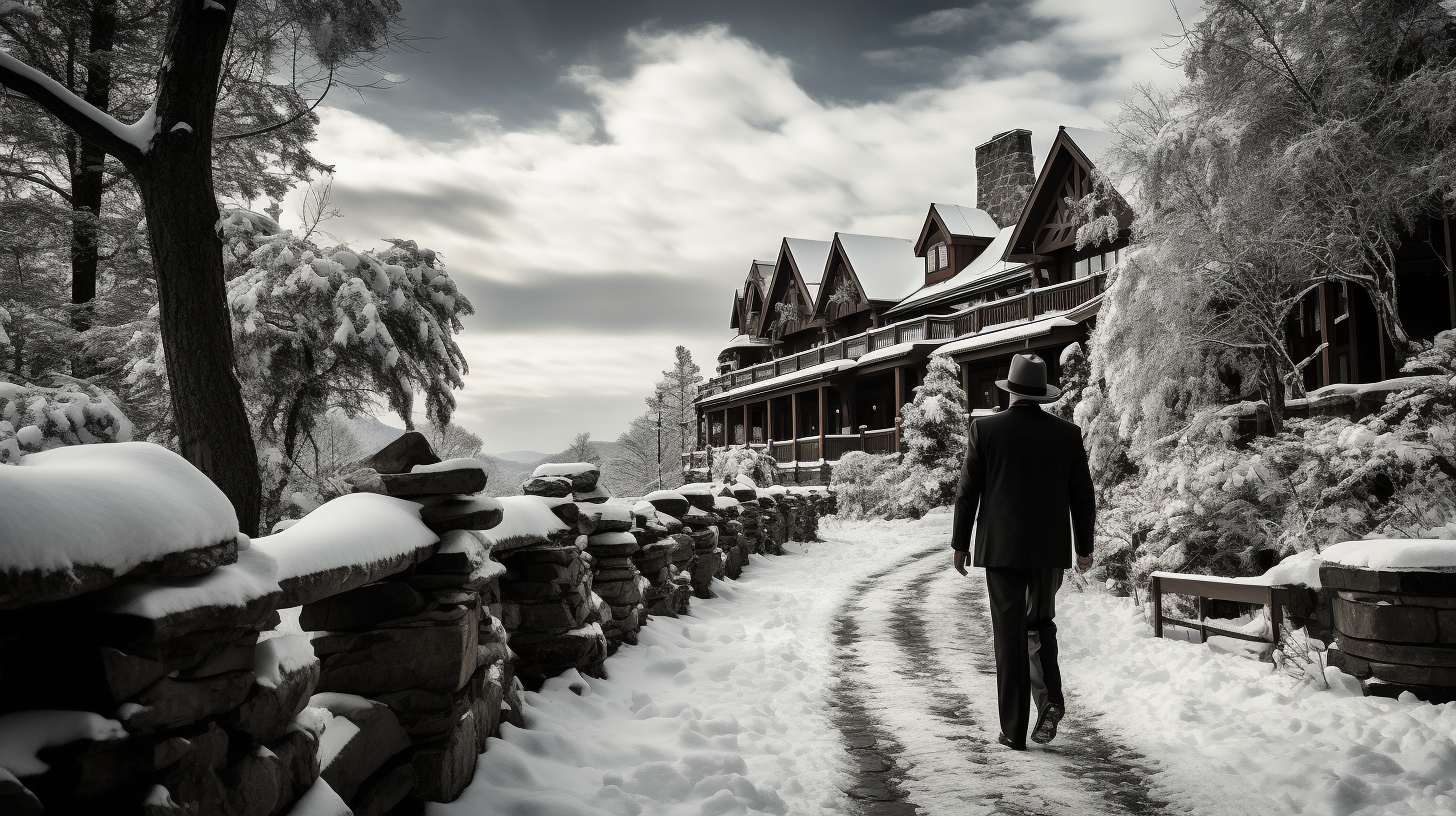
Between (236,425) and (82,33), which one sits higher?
(82,33)

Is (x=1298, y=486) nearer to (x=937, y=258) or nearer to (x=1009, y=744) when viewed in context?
(x=1009, y=744)

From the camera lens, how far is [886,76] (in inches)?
351

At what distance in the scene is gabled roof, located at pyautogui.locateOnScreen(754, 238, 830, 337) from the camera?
120 feet

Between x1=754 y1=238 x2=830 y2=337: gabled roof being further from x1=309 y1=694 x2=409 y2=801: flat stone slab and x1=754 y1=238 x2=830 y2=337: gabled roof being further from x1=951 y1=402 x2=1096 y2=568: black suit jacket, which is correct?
x1=309 y1=694 x2=409 y2=801: flat stone slab

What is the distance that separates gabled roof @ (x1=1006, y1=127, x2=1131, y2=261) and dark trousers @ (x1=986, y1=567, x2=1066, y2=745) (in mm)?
19318

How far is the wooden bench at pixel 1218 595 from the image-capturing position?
212 inches

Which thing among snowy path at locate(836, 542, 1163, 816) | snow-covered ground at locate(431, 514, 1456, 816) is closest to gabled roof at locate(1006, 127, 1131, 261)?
snowy path at locate(836, 542, 1163, 816)

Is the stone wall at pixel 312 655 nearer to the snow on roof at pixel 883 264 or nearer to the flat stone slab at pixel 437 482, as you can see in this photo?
the flat stone slab at pixel 437 482

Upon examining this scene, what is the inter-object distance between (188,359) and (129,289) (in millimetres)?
9122

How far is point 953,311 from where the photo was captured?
28.3 m

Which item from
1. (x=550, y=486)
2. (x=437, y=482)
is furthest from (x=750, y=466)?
(x=437, y=482)

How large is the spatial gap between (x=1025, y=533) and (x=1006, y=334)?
18.1 m

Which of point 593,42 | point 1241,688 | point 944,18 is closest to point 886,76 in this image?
point 944,18

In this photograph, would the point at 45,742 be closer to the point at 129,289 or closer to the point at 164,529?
the point at 164,529
